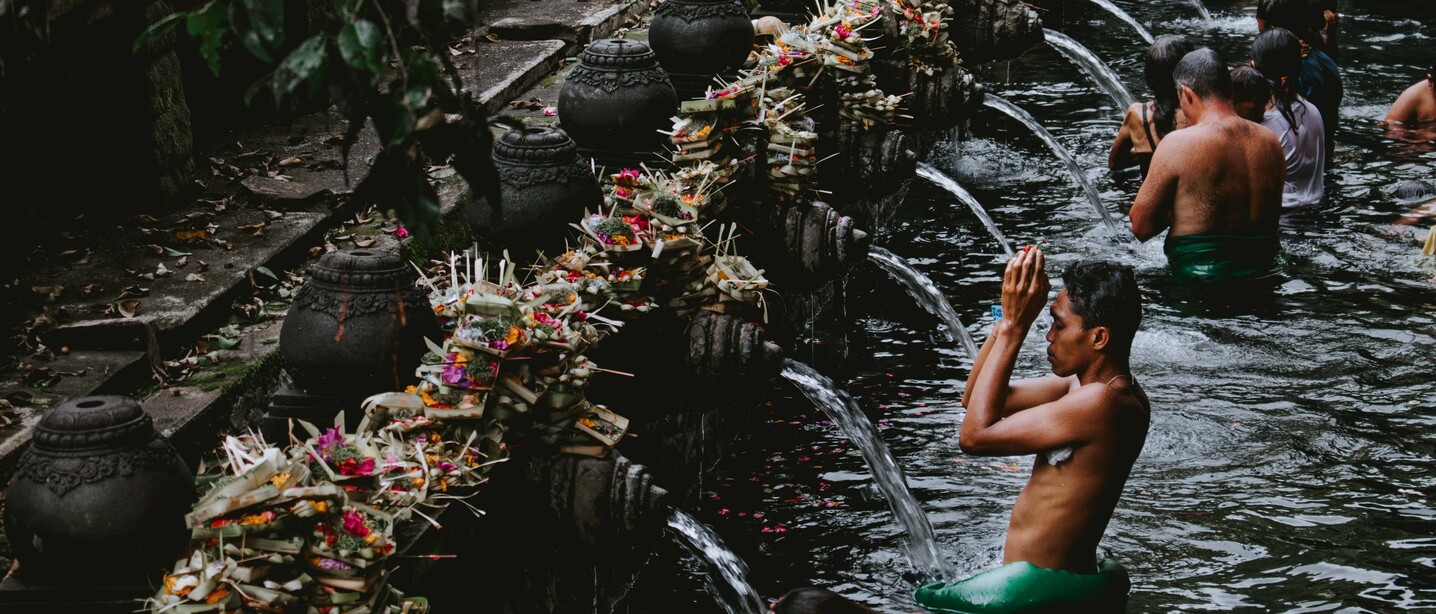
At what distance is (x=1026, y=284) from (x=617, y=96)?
7.30 feet

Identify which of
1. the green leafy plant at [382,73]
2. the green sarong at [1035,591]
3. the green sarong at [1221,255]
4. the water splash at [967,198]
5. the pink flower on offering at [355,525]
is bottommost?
the water splash at [967,198]

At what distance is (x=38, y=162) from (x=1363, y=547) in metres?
5.87

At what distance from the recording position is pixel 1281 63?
851 centimetres

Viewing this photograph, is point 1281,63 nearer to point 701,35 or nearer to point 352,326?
point 701,35

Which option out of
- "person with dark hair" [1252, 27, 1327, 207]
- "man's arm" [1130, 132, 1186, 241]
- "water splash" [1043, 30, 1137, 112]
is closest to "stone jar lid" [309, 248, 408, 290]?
"man's arm" [1130, 132, 1186, 241]

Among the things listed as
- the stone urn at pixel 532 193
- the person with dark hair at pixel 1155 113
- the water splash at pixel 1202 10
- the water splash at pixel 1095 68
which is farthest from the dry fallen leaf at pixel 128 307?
the water splash at pixel 1202 10

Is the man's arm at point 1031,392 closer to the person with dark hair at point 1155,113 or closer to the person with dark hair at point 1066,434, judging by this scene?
the person with dark hair at point 1066,434

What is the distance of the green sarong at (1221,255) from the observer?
25.1ft

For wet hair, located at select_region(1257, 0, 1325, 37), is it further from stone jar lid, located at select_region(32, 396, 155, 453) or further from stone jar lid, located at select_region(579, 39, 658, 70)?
stone jar lid, located at select_region(32, 396, 155, 453)

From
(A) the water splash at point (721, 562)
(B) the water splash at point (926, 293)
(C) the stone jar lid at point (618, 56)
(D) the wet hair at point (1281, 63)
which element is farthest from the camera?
(D) the wet hair at point (1281, 63)

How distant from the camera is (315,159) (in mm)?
7578

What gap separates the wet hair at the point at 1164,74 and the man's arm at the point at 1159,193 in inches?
57.6

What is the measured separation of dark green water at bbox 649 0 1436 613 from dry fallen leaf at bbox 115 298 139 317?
2.31 metres

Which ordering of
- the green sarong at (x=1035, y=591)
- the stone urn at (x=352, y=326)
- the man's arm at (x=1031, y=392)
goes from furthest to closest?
the man's arm at (x=1031, y=392) < the green sarong at (x=1035, y=591) < the stone urn at (x=352, y=326)
